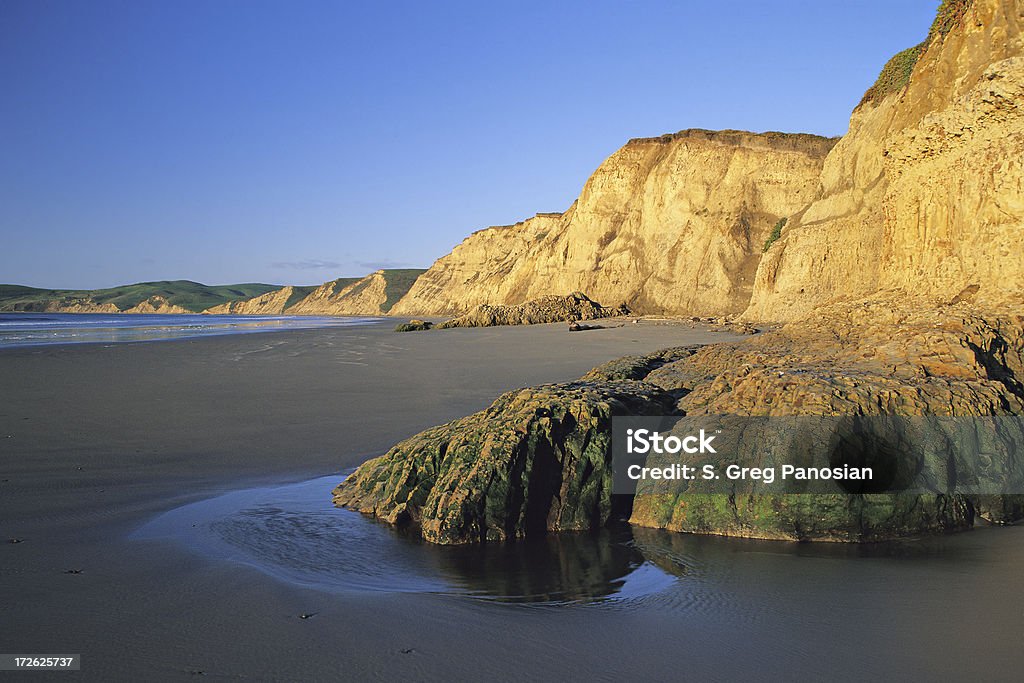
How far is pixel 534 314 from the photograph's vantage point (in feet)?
103

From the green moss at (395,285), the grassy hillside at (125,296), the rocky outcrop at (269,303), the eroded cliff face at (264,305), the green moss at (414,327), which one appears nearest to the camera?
the green moss at (414,327)

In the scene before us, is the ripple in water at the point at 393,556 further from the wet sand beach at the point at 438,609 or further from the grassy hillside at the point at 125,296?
the grassy hillside at the point at 125,296

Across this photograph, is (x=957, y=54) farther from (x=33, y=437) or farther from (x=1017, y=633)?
(x=33, y=437)

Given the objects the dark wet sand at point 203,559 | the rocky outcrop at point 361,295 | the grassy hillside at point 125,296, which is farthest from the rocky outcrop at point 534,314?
the grassy hillside at point 125,296

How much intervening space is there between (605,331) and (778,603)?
60.7ft

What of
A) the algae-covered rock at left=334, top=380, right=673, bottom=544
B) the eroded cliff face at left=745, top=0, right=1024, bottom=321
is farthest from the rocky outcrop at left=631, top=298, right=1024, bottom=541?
the eroded cliff face at left=745, top=0, right=1024, bottom=321

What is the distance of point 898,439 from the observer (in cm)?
441

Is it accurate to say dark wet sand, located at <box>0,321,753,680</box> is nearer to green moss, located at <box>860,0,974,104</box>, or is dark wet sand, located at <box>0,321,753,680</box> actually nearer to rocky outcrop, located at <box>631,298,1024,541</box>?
rocky outcrop, located at <box>631,298,1024,541</box>

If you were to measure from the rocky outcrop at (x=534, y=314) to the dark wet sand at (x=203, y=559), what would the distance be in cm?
1791

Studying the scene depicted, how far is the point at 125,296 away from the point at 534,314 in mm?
143186

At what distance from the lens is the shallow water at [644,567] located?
3.25 metres

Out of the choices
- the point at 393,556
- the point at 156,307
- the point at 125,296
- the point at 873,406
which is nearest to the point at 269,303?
the point at 156,307

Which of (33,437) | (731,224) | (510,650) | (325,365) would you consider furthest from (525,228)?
(510,650)

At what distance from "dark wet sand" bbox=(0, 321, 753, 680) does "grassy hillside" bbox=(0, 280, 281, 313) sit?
435 ft
